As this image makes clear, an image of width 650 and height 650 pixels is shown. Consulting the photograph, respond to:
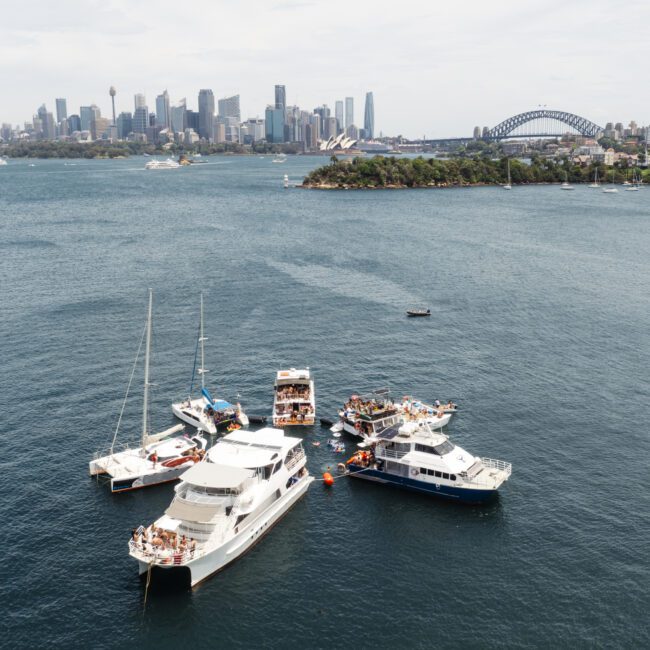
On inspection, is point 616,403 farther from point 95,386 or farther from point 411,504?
point 95,386

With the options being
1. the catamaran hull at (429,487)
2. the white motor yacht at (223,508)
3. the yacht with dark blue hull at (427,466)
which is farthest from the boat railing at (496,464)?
the white motor yacht at (223,508)

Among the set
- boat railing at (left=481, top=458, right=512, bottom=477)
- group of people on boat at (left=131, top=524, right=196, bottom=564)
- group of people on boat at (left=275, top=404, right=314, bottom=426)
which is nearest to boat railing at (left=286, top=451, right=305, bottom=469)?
group of people on boat at (left=275, top=404, right=314, bottom=426)

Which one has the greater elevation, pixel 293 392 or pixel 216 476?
pixel 216 476

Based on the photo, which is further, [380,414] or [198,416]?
[198,416]

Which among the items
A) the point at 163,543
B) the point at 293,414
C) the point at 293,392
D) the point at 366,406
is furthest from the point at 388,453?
the point at 163,543

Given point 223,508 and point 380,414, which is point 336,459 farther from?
point 223,508
